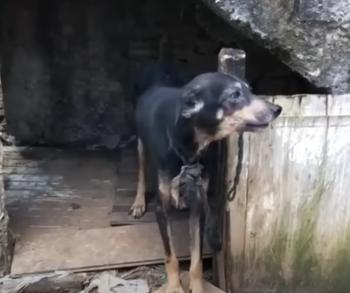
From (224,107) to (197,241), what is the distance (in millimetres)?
836

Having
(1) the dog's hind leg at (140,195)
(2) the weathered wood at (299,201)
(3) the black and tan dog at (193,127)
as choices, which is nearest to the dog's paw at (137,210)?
(1) the dog's hind leg at (140,195)

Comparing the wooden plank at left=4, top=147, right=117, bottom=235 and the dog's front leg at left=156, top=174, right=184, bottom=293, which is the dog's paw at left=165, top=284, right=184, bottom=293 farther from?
the wooden plank at left=4, top=147, right=117, bottom=235

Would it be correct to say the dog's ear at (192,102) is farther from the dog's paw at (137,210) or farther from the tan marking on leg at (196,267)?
the dog's paw at (137,210)

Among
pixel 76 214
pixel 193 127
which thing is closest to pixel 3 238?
pixel 76 214

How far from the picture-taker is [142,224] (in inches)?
178

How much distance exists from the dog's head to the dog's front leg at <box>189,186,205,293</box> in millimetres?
517

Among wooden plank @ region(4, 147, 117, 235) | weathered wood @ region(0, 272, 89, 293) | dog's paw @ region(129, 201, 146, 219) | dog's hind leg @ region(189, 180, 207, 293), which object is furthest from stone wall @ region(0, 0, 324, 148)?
weathered wood @ region(0, 272, 89, 293)

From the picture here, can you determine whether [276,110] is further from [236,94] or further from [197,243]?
[197,243]

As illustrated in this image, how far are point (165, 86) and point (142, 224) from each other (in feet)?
2.94

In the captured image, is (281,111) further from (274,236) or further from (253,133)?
(274,236)

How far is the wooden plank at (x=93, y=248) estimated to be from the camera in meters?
4.10

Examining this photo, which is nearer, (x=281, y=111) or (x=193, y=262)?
(x=281, y=111)

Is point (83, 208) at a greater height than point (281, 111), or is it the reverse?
point (281, 111)

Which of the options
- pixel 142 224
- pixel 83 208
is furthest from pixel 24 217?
pixel 142 224
